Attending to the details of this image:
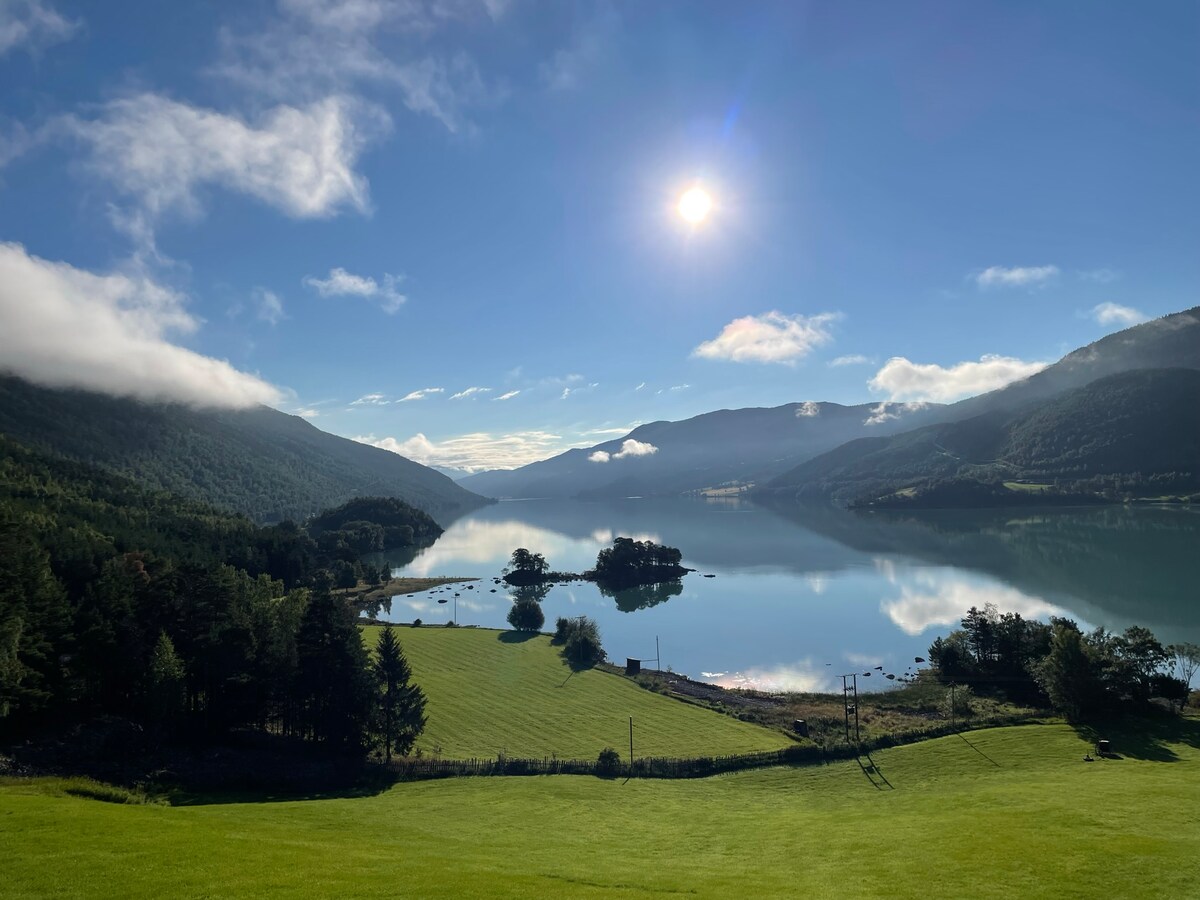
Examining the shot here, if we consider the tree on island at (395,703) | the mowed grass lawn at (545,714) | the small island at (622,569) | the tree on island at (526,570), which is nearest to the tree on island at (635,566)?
the small island at (622,569)

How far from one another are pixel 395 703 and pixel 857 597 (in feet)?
293

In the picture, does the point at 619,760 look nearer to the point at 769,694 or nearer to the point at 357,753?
the point at 357,753

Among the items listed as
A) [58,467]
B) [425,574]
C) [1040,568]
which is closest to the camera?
[1040,568]

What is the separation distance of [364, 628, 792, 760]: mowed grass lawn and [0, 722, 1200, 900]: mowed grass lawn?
8738 mm

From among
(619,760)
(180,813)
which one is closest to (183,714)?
(180,813)

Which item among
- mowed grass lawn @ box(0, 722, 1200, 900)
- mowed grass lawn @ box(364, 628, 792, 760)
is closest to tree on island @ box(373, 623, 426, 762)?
mowed grass lawn @ box(364, 628, 792, 760)

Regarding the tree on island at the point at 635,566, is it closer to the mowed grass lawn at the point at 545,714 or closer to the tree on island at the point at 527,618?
the tree on island at the point at 527,618

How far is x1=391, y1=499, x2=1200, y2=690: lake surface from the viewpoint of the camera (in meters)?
79.0

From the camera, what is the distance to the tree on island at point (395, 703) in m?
41.1

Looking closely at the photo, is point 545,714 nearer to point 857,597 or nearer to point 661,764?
point 661,764

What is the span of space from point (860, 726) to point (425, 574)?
128877 mm

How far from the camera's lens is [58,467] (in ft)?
493

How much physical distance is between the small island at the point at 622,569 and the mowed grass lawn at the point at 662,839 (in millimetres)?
102863

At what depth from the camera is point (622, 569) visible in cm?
14112
